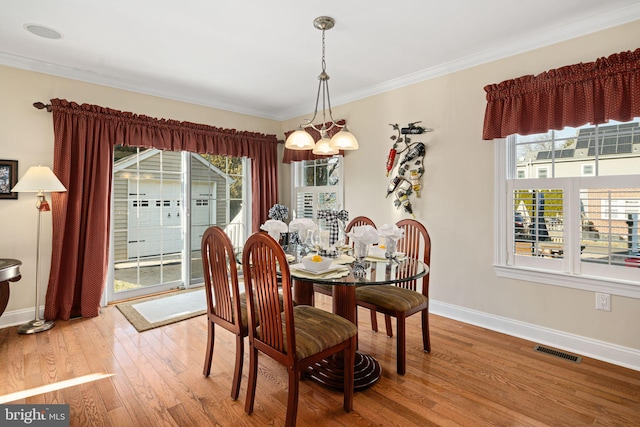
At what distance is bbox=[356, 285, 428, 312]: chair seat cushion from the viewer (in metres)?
2.30

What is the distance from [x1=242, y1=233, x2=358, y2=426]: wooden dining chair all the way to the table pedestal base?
223mm

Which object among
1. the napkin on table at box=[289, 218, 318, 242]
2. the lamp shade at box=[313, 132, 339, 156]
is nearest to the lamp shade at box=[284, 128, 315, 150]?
the lamp shade at box=[313, 132, 339, 156]

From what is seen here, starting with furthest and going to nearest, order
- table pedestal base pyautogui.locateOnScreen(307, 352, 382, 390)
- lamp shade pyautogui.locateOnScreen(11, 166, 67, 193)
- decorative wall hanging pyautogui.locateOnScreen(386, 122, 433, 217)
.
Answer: decorative wall hanging pyautogui.locateOnScreen(386, 122, 433, 217) < lamp shade pyautogui.locateOnScreen(11, 166, 67, 193) < table pedestal base pyautogui.locateOnScreen(307, 352, 382, 390)

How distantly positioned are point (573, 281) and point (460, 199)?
1103mm

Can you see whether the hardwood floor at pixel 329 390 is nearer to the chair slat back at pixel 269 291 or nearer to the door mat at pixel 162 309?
the door mat at pixel 162 309

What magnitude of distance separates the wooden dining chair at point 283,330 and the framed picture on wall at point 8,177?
9.00 ft

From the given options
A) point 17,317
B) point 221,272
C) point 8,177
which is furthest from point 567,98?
point 17,317

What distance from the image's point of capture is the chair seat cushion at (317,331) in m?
1.72

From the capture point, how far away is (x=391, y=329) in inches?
114

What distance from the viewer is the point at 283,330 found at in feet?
5.94

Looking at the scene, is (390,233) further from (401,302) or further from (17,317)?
(17,317)

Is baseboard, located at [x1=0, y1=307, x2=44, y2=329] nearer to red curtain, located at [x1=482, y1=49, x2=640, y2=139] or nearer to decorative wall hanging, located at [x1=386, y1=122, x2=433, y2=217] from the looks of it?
decorative wall hanging, located at [x1=386, y1=122, x2=433, y2=217]

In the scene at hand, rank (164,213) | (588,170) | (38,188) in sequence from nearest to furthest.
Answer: (588,170) < (38,188) < (164,213)

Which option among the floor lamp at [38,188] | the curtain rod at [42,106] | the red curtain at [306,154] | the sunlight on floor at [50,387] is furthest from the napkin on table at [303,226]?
the curtain rod at [42,106]
